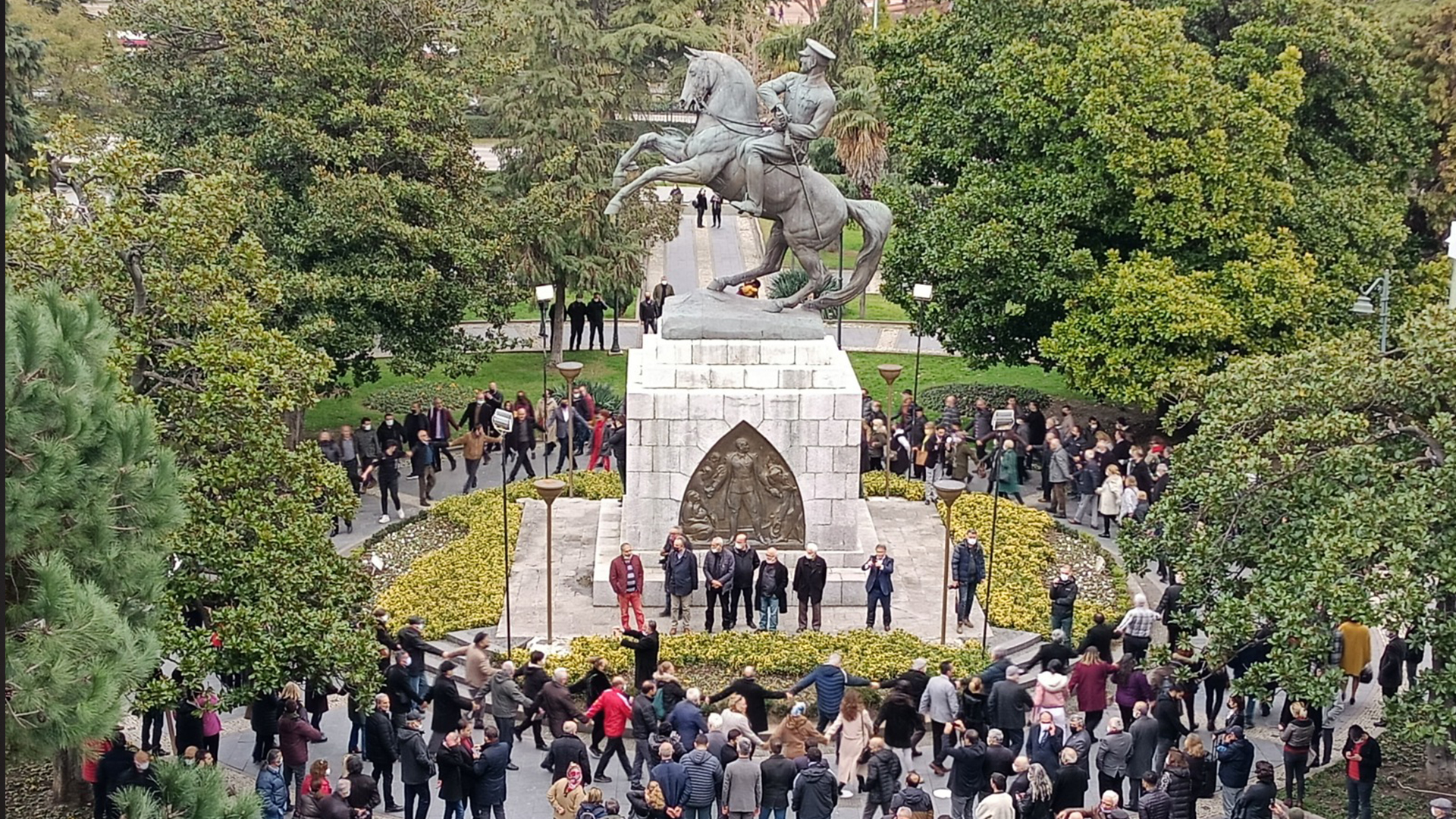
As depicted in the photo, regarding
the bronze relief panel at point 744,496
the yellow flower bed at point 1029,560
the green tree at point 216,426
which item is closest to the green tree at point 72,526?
the green tree at point 216,426

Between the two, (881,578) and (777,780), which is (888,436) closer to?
(881,578)

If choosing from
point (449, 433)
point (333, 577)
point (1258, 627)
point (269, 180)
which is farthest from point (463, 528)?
point (1258, 627)

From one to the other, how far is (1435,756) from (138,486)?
12247mm

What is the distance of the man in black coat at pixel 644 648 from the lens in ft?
59.1

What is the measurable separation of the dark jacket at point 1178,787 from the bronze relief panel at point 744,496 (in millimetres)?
7313

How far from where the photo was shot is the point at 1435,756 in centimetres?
1670

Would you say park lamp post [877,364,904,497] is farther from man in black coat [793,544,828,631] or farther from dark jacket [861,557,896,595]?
man in black coat [793,544,828,631]

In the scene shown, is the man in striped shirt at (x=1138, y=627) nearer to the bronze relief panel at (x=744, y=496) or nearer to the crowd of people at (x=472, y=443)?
the bronze relief panel at (x=744, y=496)

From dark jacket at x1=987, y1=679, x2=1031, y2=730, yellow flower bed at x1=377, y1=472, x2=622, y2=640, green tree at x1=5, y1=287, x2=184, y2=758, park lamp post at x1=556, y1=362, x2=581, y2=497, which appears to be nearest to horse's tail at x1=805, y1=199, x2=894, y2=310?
park lamp post at x1=556, y1=362, x2=581, y2=497

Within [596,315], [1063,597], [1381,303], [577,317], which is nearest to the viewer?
[1063,597]

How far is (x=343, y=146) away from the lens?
26703 millimetres

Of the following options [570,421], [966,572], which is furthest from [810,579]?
[570,421]

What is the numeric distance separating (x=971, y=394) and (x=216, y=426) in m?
19.0

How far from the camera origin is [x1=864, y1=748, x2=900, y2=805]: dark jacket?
15.1 m
